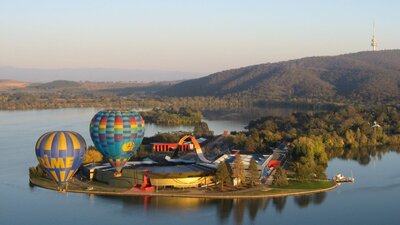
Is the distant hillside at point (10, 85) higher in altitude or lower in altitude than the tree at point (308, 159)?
higher

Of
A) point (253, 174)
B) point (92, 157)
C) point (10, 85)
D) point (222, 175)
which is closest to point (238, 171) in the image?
point (253, 174)

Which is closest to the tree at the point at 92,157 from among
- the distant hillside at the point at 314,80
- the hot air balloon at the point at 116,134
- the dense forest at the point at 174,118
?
the hot air balloon at the point at 116,134

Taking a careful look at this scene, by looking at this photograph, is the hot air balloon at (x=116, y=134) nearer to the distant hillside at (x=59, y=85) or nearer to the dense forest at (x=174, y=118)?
the dense forest at (x=174, y=118)

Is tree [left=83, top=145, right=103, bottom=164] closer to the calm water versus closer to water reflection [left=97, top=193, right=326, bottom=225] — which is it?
the calm water

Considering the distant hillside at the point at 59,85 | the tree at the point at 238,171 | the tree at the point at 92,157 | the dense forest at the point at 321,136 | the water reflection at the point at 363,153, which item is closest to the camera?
the tree at the point at 238,171

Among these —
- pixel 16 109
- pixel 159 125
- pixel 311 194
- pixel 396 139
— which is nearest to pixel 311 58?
pixel 16 109

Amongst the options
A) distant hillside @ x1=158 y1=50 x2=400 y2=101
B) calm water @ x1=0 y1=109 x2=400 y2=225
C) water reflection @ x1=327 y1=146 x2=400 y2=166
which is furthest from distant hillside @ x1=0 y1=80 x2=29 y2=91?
calm water @ x1=0 y1=109 x2=400 y2=225

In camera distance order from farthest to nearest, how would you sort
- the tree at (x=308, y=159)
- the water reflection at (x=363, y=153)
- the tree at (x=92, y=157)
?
the water reflection at (x=363, y=153)
the tree at (x=92, y=157)
the tree at (x=308, y=159)
